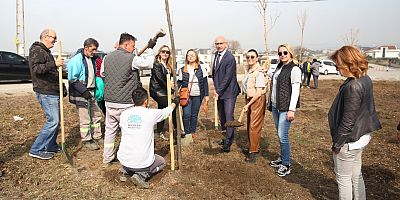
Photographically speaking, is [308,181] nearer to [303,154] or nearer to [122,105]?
[303,154]

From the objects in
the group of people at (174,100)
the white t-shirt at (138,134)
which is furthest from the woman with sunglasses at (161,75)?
the white t-shirt at (138,134)

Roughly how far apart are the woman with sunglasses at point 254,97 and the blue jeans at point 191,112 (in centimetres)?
122

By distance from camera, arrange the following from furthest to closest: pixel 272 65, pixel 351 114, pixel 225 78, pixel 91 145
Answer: pixel 272 65 → pixel 91 145 → pixel 225 78 → pixel 351 114

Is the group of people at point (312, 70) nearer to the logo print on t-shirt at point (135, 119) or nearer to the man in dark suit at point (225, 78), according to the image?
the man in dark suit at point (225, 78)

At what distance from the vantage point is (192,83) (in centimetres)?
566

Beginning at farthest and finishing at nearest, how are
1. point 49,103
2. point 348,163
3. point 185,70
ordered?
point 185,70 → point 49,103 → point 348,163

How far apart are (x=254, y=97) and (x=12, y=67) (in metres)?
13.6

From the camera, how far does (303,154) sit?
5.30 meters

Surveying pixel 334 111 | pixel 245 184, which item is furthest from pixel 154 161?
pixel 334 111

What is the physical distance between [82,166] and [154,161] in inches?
49.6

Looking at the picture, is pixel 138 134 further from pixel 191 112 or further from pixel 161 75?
pixel 191 112

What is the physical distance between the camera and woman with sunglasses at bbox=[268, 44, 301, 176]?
3988mm

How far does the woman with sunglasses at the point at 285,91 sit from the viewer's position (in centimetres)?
399

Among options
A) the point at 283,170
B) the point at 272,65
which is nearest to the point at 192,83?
the point at 283,170
